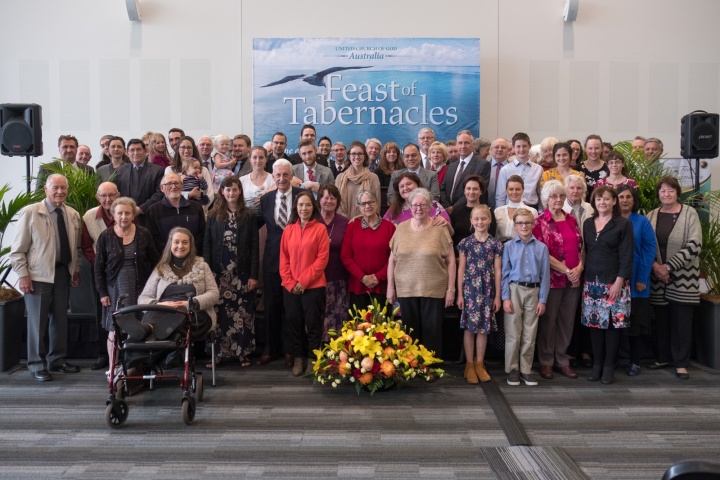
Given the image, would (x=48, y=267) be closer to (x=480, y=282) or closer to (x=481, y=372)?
(x=480, y=282)

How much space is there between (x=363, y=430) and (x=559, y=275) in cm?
208

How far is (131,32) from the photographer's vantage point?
9.80m

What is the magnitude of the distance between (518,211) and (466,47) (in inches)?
196

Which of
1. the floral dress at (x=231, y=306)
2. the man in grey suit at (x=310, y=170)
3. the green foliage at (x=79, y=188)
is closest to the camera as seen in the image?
the floral dress at (x=231, y=306)

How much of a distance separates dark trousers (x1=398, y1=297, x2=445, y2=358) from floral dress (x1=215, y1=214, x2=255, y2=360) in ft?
4.28

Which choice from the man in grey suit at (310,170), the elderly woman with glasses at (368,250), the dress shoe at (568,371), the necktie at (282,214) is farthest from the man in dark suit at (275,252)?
the dress shoe at (568,371)

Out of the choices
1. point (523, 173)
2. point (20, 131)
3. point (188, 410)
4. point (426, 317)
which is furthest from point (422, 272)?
point (20, 131)

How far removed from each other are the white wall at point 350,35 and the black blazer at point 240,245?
169 inches

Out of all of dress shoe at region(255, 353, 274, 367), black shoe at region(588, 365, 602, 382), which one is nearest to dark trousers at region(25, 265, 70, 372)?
dress shoe at region(255, 353, 274, 367)

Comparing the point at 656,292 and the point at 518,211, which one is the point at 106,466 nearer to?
the point at 518,211

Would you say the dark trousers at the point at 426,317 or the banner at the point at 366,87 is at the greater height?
the banner at the point at 366,87

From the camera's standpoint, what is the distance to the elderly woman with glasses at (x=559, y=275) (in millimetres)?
5391

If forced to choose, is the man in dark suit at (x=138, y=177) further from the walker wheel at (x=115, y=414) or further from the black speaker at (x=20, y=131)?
the walker wheel at (x=115, y=414)

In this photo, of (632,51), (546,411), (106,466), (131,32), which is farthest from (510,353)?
(131,32)
